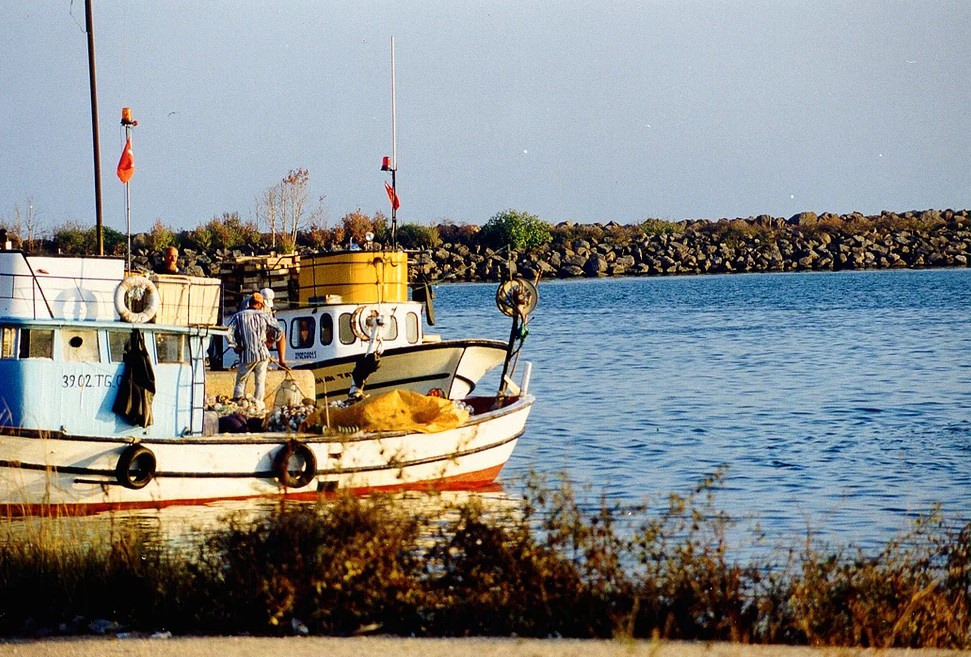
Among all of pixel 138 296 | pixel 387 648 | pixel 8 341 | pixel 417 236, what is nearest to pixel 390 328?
pixel 138 296

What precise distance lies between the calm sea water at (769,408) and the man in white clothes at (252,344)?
4226 millimetres

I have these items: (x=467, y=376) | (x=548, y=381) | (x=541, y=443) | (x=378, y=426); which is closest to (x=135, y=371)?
(x=378, y=426)

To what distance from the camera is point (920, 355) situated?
137 feet

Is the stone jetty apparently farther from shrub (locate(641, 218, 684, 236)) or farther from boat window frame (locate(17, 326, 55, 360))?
boat window frame (locate(17, 326, 55, 360))

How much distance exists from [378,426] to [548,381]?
20.4 metres

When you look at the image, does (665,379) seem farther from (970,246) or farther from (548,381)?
(970,246)

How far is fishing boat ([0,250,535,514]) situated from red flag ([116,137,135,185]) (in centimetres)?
300

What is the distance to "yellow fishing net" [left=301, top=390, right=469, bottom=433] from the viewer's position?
18.5 metres

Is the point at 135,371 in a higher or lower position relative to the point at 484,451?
higher

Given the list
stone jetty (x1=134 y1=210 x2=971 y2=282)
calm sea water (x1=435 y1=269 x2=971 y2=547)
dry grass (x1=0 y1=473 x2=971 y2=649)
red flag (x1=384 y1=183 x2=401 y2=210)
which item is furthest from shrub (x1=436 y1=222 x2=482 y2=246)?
dry grass (x1=0 y1=473 x2=971 y2=649)

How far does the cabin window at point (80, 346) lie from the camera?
16.3 meters

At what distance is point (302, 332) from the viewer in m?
25.0

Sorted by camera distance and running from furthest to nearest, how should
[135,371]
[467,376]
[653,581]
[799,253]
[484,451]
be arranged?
[799,253] < [467,376] < [484,451] < [135,371] < [653,581]

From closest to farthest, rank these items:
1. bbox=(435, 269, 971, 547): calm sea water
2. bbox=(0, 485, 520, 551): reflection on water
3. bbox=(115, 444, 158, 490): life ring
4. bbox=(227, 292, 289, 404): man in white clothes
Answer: bbox=(0, 485, 520, 551): reflection on water < bbox=(115, 444, 158, 490): life ring < bbox=(227, 292, 289, 404): man in white clothes < bbox=(435, 269, 971, 547): calm sea water
